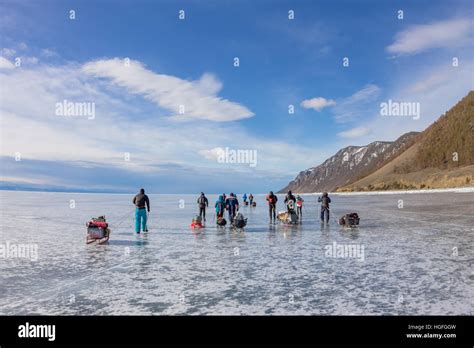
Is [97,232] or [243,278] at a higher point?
[97,232]

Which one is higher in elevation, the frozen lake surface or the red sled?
the red sled

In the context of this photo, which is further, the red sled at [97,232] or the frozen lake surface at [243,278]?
the red sled at [97,232]

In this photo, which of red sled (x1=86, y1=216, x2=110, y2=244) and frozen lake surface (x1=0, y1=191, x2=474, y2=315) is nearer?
frozen lake surface (x1=0, y1=191, x2=474, y2=315)

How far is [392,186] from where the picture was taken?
116m

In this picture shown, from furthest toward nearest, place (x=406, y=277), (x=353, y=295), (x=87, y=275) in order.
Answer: (x=87, y=275)
(x=406, y=277)
(x=353, y=295)

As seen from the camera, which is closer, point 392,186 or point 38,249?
point 38,249

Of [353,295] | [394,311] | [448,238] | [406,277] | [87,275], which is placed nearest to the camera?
[394,311]

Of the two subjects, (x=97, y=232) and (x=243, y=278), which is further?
(x=97, y=232)

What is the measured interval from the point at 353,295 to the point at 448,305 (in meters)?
1.47

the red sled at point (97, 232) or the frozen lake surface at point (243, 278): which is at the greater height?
the red sled at point (97, 232)

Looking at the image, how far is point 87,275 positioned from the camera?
8.23 metres

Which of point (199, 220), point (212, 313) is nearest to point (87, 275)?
point (212, 313)
